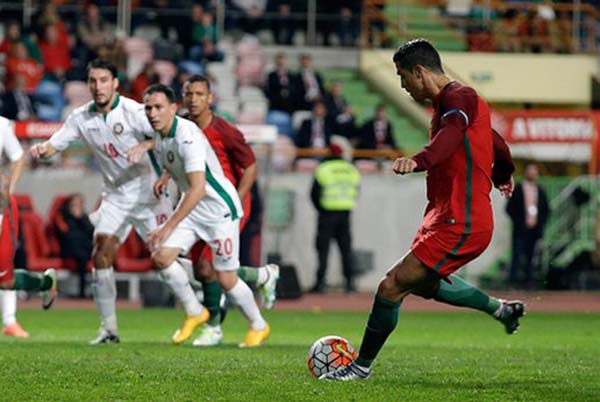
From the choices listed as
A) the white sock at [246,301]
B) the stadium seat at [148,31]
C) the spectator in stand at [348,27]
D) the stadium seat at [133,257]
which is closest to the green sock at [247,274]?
the white sock at [246,301]

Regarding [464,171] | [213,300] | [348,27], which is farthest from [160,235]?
[348,27]

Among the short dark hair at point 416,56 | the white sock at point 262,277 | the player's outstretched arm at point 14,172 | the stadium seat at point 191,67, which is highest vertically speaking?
the short dark hair at point 416,56

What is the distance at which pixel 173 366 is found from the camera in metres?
11.2

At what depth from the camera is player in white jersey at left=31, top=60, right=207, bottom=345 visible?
46.6ft

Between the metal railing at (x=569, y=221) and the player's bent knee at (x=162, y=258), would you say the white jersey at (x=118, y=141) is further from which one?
the metal railing at (x=569, y=221)

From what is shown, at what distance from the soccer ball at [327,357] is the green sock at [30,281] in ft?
14.8

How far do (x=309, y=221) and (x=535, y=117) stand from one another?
4106mm

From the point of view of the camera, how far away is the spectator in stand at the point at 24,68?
88.1ft

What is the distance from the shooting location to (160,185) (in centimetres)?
1409

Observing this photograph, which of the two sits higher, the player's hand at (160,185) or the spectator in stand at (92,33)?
the spectator in stand at (92,33)

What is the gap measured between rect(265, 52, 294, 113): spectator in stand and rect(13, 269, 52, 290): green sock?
1370 centimetres

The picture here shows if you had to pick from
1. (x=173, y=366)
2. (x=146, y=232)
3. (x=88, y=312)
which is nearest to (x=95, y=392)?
(x=173, y=366)

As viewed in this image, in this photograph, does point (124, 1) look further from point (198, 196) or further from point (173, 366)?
point (173, 366)

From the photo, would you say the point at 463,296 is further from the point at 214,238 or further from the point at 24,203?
the point at 24,203
